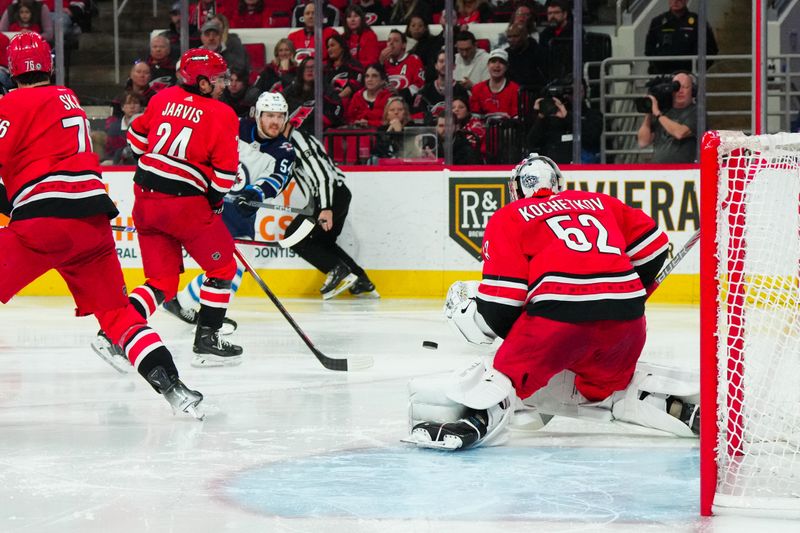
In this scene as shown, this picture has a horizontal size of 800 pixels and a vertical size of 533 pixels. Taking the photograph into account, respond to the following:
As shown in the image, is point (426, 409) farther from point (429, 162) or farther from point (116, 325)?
point (429, 162)

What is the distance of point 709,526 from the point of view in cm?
265

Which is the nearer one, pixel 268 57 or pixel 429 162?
pixel 429 162

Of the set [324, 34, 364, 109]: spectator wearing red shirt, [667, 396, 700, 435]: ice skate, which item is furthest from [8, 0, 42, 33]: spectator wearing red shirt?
[667, 396, 700, 435]: ice skate

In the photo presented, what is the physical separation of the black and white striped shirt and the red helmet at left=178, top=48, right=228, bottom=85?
8.93 ft

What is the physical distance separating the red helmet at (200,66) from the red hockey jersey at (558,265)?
1.72 meters

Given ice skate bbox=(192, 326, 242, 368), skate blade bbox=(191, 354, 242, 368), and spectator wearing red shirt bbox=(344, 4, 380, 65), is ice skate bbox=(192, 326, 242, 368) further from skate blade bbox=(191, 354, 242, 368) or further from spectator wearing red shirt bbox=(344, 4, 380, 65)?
spectator wearing red shirt bbox=(344, 4, 380, 65)

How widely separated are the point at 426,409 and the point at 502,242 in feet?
1.68

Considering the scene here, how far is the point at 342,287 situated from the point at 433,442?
13.8ft

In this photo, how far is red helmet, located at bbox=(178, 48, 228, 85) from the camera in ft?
15.4

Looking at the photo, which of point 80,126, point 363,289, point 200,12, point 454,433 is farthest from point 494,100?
point 454,433

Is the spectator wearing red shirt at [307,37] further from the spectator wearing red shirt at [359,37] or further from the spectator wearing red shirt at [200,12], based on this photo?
the spectator wearing red shirt at [200,12]

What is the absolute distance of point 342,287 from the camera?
24.8ft

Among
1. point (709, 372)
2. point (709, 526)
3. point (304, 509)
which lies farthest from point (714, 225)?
point (304, 509)

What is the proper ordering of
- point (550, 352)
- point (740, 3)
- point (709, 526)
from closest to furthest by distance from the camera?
point (709, 526)
point (550, 352)
point (740, 3)
